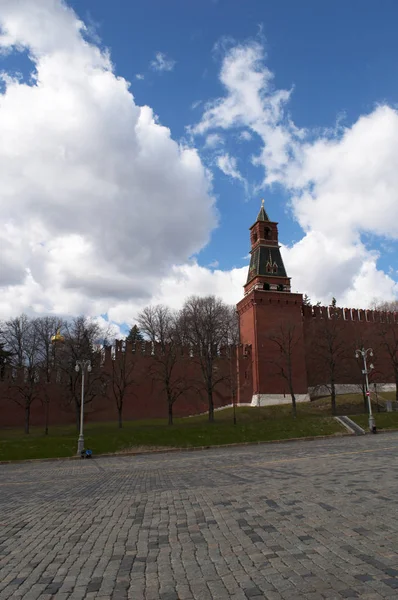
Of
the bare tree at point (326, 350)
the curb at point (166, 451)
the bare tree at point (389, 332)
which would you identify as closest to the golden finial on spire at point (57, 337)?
the curb at point (166, 451)

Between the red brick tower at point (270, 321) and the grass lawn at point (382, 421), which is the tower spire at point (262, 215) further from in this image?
the grass lawn at point (382, 421)

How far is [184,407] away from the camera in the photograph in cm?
4444

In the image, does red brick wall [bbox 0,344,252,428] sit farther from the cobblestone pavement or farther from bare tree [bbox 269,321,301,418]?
the cobblestone pavement

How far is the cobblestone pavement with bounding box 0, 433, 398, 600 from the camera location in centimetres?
Result: 395

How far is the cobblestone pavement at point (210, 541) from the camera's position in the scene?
3947 millimetres

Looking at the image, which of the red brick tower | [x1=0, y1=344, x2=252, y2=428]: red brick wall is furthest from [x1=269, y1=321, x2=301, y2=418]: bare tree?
[x1=0, y1=344, x2=252, y2=428]: red brick wall

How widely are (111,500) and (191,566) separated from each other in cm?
453

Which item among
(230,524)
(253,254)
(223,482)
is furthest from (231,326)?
(230,524)

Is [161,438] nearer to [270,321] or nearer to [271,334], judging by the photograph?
[271,334]

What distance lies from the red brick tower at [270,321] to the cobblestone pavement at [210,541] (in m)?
35.8

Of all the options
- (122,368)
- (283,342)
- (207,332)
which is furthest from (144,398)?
(283,342)

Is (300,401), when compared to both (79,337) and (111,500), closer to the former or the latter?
(79,337)

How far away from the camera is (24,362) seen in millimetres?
46031

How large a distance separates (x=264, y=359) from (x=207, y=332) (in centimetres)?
732
